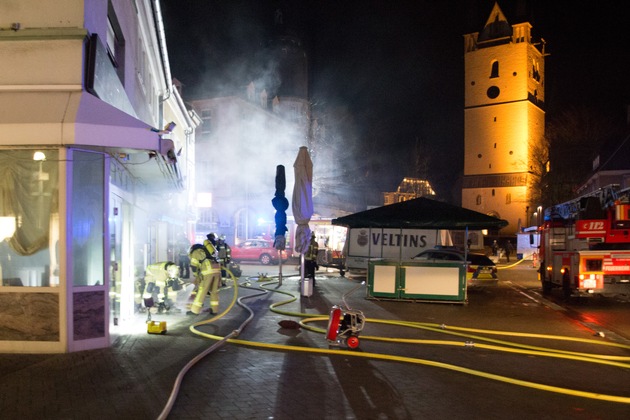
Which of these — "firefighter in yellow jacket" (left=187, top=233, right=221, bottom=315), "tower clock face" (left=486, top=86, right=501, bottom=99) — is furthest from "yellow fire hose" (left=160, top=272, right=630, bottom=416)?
"tower clock face" (left=486, top=86, right=501, bottom=99)

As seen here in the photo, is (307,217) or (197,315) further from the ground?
(307,217)

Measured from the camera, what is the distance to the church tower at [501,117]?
67688 mm

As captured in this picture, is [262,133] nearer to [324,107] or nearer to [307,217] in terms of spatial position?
[324,107]

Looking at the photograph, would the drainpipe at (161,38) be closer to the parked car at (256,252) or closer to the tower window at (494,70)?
the parked car at (256,252)

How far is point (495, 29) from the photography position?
7231 cm

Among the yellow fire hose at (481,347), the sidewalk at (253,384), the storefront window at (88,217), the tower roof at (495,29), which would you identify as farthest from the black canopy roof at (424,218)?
the tower roof at (495,29)

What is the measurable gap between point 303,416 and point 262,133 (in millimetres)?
39146

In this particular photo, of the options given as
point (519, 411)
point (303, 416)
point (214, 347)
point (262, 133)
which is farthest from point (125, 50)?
point (262, 133)

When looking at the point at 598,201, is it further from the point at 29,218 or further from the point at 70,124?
the point at 29,218

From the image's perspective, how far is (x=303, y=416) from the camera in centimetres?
526

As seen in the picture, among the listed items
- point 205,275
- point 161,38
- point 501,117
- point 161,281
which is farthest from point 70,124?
point 501,117

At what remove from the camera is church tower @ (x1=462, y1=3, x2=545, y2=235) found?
67688mm

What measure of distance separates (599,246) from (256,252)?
21123mm

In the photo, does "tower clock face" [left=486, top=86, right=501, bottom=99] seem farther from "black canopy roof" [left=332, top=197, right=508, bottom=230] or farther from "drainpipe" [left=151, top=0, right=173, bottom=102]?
"black canopy roof" [left=332, top=197, right=508, bottom=230]
